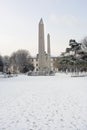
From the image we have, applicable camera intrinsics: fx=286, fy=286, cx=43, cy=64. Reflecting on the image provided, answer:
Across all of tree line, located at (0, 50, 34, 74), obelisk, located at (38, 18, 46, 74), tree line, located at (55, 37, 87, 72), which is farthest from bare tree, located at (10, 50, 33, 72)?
tree line, located at (55, 37, 87, 72)

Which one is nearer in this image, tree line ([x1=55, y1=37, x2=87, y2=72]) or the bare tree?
tree line ([x1=55, y1=37, x2=87, y2=72])

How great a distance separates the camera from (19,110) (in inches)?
402

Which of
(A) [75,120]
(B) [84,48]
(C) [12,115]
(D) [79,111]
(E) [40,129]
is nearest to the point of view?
(E) [40,129]

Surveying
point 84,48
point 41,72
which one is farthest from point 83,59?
point 41,72

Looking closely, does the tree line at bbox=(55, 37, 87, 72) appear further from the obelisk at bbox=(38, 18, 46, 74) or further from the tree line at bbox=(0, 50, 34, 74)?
the tree line at bbox=(0, 50, 34, 74)

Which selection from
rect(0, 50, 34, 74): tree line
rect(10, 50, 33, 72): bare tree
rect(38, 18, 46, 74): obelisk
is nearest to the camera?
rect(38, 18, 46, 74): obelisk

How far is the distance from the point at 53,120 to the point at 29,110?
6.69ft

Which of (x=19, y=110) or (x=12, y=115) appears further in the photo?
(x=19, y=110)

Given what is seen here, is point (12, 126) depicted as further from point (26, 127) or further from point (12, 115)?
point (12, 115)

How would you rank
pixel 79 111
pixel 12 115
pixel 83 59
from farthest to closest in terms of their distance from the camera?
pixel 83 59 < pixel 79 111 < pixel 12 115

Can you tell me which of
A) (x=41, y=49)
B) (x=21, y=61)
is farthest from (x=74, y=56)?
(x=21, y=61)

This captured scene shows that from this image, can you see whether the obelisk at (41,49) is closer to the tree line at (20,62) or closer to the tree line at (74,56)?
the tree line at (74,56)

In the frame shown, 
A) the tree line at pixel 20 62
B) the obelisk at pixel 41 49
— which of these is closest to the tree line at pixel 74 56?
the obelisk at pixel 41 49

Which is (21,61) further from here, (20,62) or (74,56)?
(74,56)
